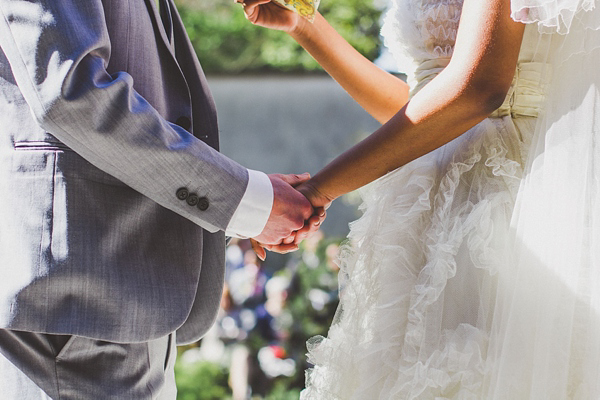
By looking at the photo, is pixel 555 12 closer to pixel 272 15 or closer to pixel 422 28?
pixel 422 28

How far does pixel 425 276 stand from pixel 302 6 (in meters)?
1.00

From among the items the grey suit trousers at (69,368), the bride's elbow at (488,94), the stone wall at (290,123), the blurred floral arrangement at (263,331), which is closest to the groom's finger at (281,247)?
the grey suit trousers at (69,368)

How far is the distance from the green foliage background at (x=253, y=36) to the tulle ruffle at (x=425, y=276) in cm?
580

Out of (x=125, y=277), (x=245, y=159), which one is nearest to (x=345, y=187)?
(x=125, y=277)

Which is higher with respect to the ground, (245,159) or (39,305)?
(245,159)

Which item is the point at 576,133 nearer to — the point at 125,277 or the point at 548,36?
the point at 548,36

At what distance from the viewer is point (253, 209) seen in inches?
61.4

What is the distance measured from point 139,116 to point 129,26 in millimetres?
236

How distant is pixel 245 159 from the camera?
26.2 feet

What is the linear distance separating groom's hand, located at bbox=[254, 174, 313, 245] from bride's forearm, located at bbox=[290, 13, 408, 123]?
1.91ft

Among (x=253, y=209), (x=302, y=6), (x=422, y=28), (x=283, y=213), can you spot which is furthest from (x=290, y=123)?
(x=253, y=209)

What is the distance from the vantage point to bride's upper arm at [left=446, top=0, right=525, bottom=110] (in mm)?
1459

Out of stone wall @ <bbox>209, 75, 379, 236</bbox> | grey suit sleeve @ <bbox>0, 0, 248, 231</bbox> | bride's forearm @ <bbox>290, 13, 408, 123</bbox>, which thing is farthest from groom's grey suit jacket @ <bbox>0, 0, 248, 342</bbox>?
stone wall @ <bbox>209, 75, 379, 236</bbox>

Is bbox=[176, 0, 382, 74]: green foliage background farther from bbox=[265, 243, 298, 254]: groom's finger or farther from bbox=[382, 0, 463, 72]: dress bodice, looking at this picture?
bbox=[265, 243, 298, 254]: groom's finger
